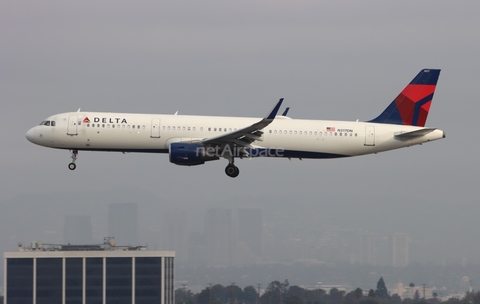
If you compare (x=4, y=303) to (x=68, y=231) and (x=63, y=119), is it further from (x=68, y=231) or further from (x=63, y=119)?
(x=68, y=231)

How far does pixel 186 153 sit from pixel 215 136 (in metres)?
2.18

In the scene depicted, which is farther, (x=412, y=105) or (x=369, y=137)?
(x=412, y=105)

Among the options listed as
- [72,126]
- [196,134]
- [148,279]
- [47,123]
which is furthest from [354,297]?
[47,123]

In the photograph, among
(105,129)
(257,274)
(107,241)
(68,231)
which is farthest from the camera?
(68,231)

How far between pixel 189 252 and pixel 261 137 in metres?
85.3

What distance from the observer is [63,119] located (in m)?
53.3

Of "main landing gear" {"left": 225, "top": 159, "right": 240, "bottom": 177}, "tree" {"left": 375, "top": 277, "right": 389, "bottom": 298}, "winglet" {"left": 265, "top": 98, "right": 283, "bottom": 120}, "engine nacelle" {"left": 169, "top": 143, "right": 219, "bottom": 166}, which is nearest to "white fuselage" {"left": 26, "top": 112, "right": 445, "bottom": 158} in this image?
"engine nacelle" {"left": 169, "top": 143, "right": 219, "bottom": 166}

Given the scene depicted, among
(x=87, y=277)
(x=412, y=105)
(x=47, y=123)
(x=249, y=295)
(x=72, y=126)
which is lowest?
(x=249, y=295)

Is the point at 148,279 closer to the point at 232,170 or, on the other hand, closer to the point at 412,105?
the point at 232,170

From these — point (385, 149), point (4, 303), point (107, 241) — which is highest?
point (385, 149)

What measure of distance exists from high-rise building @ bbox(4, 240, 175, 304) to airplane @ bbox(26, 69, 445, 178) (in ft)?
109

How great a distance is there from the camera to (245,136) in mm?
51156

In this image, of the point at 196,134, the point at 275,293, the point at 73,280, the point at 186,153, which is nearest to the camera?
the point at 186,153

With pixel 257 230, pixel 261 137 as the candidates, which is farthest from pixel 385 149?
pixel 257 230
